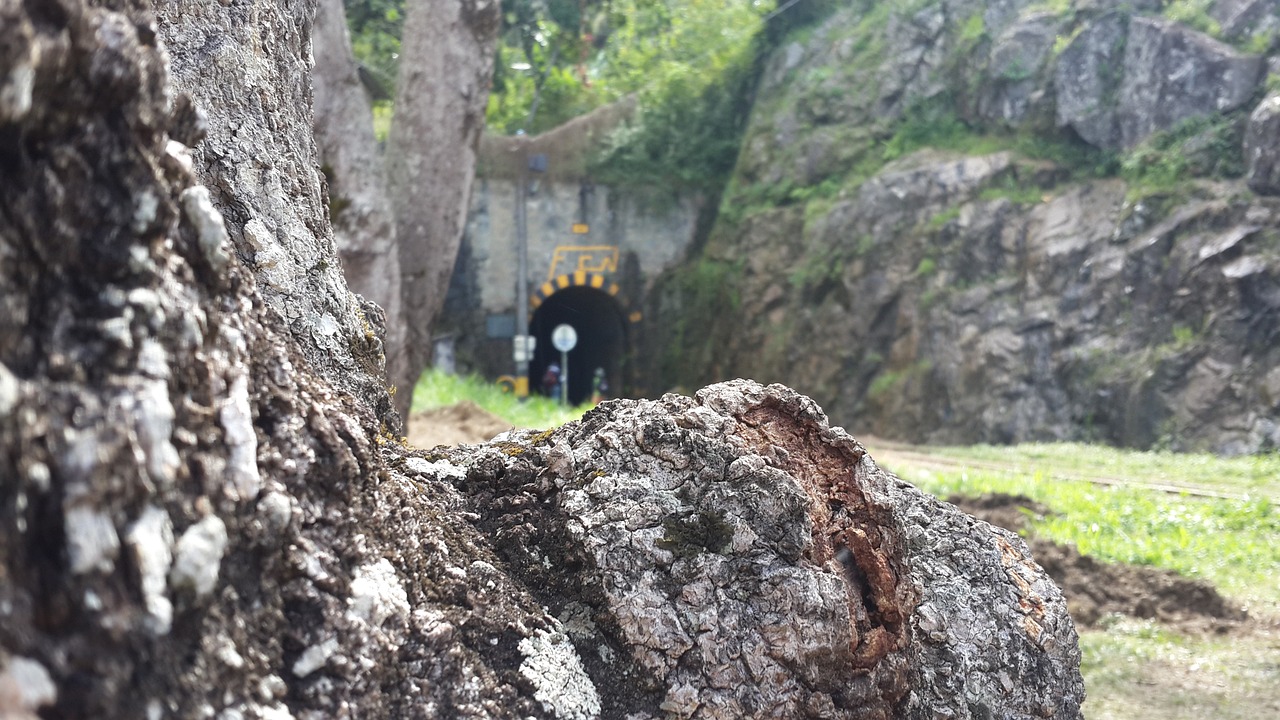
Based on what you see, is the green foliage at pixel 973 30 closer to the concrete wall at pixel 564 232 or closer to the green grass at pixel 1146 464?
the concrete wall at pixel 564 232

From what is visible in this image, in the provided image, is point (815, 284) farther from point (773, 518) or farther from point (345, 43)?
point (773, 518)

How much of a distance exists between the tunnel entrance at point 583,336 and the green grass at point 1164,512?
8925mm

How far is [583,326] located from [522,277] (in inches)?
135

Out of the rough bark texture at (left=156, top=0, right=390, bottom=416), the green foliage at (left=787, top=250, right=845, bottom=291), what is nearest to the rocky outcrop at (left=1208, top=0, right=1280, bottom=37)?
the green foliage at (left=787, top=250, right=845, bottom=291)

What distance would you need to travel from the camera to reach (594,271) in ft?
58.0

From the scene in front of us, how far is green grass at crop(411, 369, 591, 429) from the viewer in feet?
36.8

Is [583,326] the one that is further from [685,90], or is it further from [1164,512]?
[1164,512]

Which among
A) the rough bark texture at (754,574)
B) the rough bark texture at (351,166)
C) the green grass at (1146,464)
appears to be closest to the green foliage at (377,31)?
the green grass at (1146,464)

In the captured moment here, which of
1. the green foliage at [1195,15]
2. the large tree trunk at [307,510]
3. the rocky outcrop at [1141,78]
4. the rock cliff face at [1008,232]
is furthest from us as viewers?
the green foliage at [1195,15]

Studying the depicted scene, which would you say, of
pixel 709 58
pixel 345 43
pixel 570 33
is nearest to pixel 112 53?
pixel 345 43

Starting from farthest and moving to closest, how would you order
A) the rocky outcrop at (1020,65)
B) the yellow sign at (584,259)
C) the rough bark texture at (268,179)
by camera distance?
the yellow sign at (584,259), the rocky outcrop at (1020,65), the rough bark texture at (268,179)

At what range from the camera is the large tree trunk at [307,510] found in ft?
2.87

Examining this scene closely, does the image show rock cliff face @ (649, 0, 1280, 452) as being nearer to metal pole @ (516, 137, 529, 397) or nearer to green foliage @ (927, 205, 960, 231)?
green foliage @ (927, 205, 960, 231)

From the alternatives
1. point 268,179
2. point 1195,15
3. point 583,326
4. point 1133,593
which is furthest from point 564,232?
point 268,179
